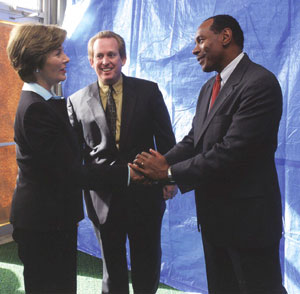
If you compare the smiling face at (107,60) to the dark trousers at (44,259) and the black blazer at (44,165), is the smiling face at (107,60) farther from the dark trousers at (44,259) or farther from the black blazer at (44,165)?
the dark trousers at (44,259)

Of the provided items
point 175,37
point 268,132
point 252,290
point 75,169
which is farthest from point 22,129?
point 175,37

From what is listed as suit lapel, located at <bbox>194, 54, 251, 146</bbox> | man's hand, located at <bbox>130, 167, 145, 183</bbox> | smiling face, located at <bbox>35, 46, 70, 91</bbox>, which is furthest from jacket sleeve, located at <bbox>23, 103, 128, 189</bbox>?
suit lapel, located at <bbox>194, 54, 251, 146</bbox>

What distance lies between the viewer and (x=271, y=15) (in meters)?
1.91

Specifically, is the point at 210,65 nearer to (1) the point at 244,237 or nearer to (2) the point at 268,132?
(2) the point at 268,132

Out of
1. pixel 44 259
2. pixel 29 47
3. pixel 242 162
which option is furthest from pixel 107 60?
pixel 44 259

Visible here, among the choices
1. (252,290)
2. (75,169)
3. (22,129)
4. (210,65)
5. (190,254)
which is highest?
(210,65)

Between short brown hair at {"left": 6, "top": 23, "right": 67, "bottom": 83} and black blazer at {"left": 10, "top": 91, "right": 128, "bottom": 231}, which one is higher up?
short brown hair at {"left": 6, "top": 23, "right": 67, "bottom": 83}

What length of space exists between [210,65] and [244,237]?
0.76 m

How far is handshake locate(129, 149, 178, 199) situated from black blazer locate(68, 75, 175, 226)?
0.15 m

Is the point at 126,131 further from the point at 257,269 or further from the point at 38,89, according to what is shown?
the point at 257,269

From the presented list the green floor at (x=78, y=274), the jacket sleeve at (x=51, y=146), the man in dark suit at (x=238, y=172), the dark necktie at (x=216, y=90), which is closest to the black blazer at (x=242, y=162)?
the man in dark suit at (x=238, y=172)

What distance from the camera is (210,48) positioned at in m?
1.46

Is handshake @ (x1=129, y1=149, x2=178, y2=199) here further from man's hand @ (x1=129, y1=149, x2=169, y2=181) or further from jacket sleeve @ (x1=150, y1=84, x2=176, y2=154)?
jacket sleeve @ (x1=150, y1=84, x2=176, y2=154)

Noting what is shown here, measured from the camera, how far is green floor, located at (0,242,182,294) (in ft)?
7.80
